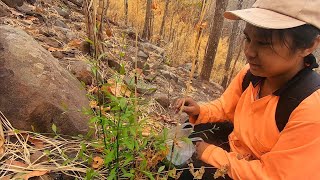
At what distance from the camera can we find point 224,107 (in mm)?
2430

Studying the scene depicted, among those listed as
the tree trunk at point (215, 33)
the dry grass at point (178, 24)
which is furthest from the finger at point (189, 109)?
the dry grass at point (178, 24)

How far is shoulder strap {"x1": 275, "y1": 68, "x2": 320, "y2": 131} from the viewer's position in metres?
1.68

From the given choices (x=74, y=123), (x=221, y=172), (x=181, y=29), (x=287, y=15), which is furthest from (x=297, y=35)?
(x=181, y=29)

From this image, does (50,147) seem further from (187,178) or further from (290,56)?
(290,56)

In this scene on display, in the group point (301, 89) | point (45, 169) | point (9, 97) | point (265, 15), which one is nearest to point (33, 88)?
point (9, 97)

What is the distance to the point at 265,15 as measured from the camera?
5.53 ft

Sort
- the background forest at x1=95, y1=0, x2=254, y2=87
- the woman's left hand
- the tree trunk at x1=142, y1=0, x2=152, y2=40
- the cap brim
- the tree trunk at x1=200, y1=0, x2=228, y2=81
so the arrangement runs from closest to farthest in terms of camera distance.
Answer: the cap brim, the woman's left hand, the tree trunk at x1=200, y1=0, x2=228, y2=81, the background forest at x1=95, y1=0, x2=254, y2=87, the tree trunk at x1=142, y1=0, x2=152, y2=40

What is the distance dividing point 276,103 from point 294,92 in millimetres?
130

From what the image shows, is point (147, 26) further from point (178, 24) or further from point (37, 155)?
point (37, 155)

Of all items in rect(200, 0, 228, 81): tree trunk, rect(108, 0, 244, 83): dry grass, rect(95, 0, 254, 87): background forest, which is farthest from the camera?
rect(108, 0, 244, 83): dry grass

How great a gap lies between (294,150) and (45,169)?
1327mm

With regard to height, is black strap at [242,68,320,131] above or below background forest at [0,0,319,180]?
above

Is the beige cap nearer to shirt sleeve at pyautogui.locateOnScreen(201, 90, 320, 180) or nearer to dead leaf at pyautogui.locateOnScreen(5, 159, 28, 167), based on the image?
shirt sleeve at pyautogui.locateOnScreen(201, 90, 320, 180)

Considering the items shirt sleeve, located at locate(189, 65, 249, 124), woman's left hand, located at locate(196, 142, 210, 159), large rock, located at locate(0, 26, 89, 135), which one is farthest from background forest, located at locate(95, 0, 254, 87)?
woman's left hand, located at locate(196, 142, 210, 159)
